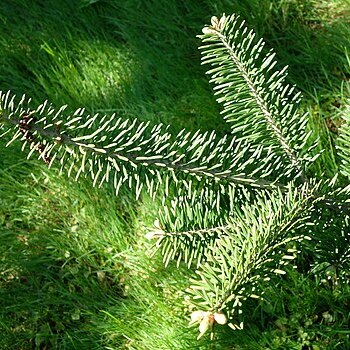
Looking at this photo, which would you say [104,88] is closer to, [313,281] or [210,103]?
[210,103]

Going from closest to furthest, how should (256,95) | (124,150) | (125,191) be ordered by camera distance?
(124,150), (256,95), (125,191)

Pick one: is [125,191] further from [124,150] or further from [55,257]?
[124,150]

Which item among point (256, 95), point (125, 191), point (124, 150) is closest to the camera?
point (124, 150)

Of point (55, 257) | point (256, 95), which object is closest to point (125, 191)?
point (55, 257)

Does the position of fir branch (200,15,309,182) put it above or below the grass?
above

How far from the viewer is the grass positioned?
1965 mm

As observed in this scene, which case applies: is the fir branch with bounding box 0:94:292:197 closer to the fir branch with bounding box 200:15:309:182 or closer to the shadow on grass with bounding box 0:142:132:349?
the fir branch with bounding box 200:15:309:182

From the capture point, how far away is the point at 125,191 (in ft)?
7.57

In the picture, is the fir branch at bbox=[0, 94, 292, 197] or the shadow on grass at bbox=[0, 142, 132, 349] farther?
the shadow on grass at bbox=[0, 142, 132, 349]

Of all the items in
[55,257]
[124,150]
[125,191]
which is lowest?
[55,257]

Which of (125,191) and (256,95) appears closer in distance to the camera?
(256,95)

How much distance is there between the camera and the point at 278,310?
1961mm

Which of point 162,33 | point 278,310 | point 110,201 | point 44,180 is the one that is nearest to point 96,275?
point 110,201

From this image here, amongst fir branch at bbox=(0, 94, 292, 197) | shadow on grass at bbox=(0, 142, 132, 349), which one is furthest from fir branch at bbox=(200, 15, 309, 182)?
shadow on grass at bbox=(0, 142, 132, 349)
